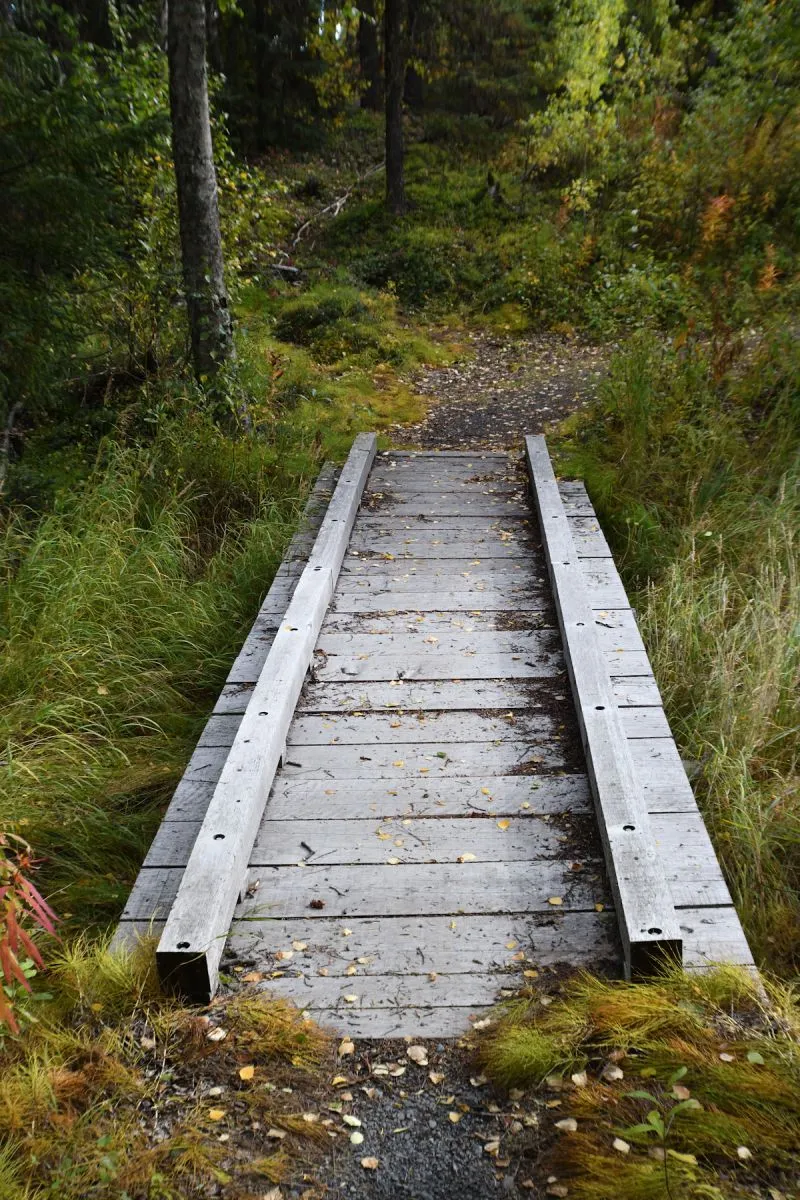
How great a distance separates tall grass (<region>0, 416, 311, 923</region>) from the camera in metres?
3.34

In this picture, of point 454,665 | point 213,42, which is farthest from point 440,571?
point 213,42

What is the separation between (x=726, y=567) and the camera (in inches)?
201

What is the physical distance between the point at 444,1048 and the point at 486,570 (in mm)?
3080

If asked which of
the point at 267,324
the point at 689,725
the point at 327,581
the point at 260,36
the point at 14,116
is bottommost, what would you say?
the point at 689,725

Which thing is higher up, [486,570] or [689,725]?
[486,570]

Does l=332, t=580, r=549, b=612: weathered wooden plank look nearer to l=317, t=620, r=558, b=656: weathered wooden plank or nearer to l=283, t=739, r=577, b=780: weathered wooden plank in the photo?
l=317, t=620, r=558, b=656: weathered wooden plank

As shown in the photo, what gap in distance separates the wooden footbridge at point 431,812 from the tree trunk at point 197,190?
2775mm

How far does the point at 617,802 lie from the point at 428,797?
2.34 feet

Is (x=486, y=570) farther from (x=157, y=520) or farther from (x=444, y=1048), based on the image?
(x=444, y=1048)

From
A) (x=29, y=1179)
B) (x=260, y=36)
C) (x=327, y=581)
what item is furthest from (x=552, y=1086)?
(x=260, y=36)

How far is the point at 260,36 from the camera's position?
1642 centimetres

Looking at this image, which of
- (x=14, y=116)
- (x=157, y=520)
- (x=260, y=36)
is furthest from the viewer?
(x=260, y=36)

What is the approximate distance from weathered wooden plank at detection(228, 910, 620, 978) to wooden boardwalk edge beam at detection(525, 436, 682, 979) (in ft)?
0.41

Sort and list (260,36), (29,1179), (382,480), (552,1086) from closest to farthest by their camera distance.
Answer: (29,1179) < (552,1086) < (382,480) < (260,36)
